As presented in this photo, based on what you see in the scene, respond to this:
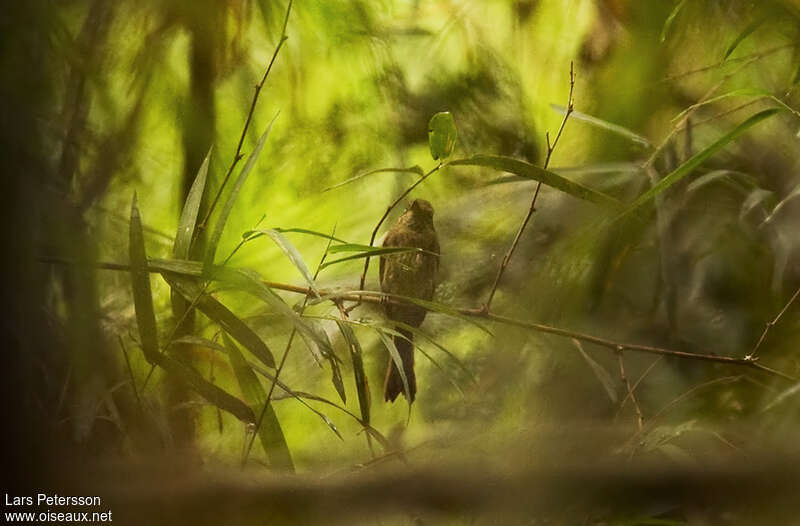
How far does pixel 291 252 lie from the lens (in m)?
0.94

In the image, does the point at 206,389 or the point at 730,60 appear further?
the point at 730,60

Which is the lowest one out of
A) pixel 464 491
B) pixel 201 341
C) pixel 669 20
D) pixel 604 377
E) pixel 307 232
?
→ pixel 464 491

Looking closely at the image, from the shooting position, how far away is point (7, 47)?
1047 mm

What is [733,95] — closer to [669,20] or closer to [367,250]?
[669,20]

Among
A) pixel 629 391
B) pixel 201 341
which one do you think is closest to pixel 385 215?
pixel 201 341

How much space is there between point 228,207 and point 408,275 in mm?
240

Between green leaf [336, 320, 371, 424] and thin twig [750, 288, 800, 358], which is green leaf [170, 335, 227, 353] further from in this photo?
thin twig [750, 288, 800, 358]

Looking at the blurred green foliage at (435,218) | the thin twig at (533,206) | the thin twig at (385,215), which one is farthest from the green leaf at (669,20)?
the thin twig at (385,215)

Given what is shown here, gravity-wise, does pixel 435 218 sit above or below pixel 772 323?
above

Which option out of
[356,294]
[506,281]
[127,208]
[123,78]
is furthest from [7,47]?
[506,281]

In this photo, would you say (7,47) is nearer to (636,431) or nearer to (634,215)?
(634,215)

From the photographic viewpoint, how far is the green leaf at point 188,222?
981mm

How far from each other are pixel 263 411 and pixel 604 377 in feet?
1.43

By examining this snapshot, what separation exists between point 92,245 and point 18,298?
0.12 meters
